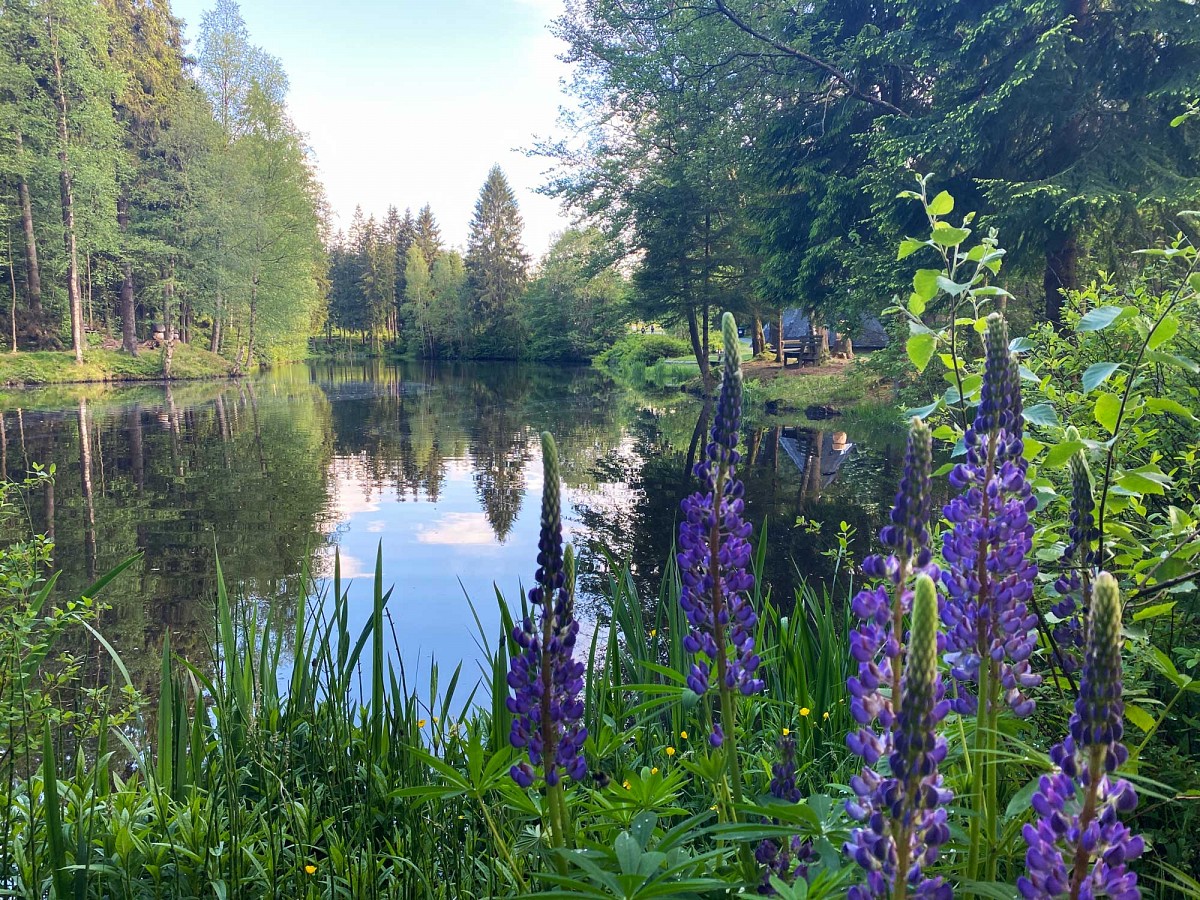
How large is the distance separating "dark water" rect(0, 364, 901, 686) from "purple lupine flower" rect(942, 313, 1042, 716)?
3.24m

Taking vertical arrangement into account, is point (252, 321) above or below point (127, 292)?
below

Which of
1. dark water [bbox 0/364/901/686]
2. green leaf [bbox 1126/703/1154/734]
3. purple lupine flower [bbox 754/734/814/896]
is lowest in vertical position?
dark water [bbox 0/364/901/686]

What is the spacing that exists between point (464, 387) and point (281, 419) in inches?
633

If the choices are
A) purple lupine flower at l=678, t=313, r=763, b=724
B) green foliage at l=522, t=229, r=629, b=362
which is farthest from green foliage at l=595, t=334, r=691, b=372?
purple lupine flower at l=678, t=313, r=763, b=724

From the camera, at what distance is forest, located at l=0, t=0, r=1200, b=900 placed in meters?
1.56

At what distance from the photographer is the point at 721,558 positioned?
1663 millimetres

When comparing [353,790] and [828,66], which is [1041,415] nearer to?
[353,790]

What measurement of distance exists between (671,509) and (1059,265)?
30.9 ft

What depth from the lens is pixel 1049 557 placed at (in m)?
2.06

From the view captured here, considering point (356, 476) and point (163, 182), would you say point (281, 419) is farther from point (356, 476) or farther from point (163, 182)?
point (163, 182)

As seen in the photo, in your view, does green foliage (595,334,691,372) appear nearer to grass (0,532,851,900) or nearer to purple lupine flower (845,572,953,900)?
grass (0,532,851,900)

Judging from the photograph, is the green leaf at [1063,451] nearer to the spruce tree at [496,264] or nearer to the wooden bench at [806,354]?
the wooden bench at [806,354]

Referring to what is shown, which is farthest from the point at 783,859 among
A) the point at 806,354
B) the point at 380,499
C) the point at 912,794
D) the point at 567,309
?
the point at 567,309

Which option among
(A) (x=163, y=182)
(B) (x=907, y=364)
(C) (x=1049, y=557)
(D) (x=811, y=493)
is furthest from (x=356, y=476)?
(A) (x=163, y=182)
